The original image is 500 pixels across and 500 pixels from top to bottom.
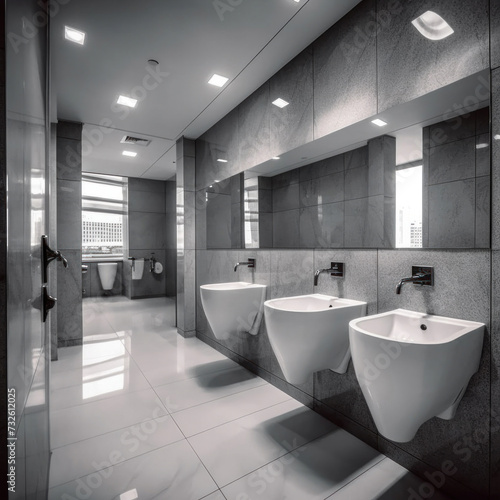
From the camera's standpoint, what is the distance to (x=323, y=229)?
2.00 meters

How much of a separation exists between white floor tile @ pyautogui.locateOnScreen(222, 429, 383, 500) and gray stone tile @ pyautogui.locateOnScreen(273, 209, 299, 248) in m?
1.21

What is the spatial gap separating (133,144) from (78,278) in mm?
1746

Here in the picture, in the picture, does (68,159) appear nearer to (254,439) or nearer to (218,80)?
(218,80)

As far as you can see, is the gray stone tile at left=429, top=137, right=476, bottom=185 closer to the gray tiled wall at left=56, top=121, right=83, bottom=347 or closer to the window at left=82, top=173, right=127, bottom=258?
the gray tiled wall at left=56, top=121, right=83, bottom=347

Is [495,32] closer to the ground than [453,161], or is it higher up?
higher up

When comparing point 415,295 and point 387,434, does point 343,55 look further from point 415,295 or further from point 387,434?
point 387,434

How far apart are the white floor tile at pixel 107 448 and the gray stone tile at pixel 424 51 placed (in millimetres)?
2093

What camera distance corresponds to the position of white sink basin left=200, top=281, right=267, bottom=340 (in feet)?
7.77

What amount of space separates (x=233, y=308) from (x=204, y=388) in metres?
0.62

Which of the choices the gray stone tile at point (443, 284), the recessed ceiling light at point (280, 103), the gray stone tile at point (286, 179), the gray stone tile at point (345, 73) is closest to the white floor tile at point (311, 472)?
the gray stone tile at point (443, 284)

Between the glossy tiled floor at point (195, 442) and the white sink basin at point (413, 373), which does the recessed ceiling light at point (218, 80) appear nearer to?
the white sink basin at point (413, 373)

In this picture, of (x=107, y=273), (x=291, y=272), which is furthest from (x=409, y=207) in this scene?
(x=107, y=273)

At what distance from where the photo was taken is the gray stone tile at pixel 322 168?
6.21 ft

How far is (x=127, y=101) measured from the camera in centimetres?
278
